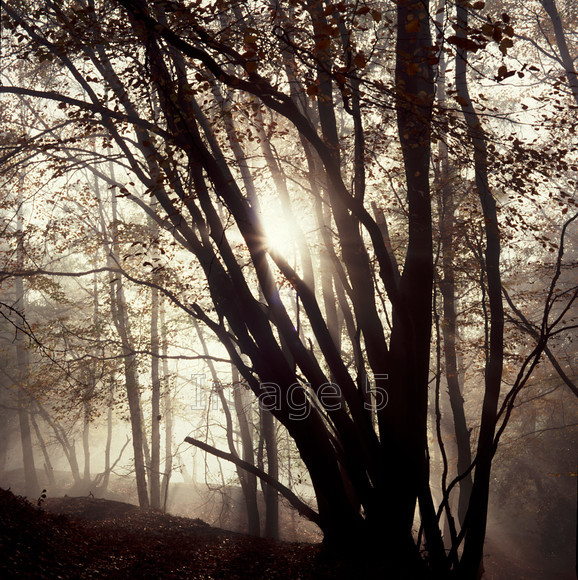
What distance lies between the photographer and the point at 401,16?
403cm

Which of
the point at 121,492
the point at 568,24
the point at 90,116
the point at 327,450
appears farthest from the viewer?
the point at 121,492

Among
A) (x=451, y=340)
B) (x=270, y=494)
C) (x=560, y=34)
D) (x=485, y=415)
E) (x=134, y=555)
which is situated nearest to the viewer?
(x=485, y=415)

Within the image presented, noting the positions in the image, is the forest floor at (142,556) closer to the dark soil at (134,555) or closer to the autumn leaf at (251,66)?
the dark soil at (134,555)

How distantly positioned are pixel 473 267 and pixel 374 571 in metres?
7.26

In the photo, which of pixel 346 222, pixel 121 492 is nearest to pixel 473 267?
pixel 346 222

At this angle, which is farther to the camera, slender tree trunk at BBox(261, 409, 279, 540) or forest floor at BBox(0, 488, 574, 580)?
slender tree trunk at BBox(261, 409, 279, 540)

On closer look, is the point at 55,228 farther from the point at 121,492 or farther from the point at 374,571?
the point at 121,492

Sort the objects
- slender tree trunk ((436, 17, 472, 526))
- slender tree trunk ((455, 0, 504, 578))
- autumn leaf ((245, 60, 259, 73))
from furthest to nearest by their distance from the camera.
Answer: slender tree trunk ((436, 17, 472, 526)) → slender tree trunk ((455, 0, 504, 578)) → autumn leaf ((245, 60, 259, 73))

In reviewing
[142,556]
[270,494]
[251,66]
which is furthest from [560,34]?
[142,556]

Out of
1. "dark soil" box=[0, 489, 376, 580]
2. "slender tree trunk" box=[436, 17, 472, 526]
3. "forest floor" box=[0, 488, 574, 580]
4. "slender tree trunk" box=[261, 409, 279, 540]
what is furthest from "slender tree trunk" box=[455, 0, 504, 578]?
"slender tree trunk" box=[261, 409, 279, 540]

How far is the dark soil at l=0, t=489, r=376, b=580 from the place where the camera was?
3838 mm

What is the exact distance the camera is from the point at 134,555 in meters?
4.86

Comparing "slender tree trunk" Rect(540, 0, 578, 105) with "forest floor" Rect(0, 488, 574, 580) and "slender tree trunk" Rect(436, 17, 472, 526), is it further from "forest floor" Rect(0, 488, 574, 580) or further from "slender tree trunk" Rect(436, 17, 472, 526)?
"forest floor" Rect(0, 488, 574, 580)

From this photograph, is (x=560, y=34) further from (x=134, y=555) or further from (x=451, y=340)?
(x=134, y=555)
